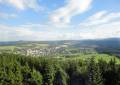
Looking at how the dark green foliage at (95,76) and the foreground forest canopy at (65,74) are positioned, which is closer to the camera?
the dark green foliage at (95,76)

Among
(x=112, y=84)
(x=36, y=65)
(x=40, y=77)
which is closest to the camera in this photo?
(x=112, y=84)

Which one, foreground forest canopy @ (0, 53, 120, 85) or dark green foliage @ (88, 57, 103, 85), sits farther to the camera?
foreground forest canopy @ (0, 53, 120, 85)

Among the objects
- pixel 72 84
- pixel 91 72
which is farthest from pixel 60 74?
pixel 91 72

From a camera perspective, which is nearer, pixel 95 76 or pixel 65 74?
pixel 95 76

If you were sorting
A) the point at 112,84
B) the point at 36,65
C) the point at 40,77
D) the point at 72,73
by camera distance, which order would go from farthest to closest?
1. the point at 36,65
2. the point at 72,73
3. the point at 40,77
4. the point at 112,84

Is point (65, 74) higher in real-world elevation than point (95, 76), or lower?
lower

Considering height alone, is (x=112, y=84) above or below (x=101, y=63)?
below

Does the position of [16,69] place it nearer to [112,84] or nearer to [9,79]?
[9,79]

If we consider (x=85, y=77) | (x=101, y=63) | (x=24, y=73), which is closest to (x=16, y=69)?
(x=24, y=73)

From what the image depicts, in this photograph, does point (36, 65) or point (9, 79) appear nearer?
point (9, 79)
